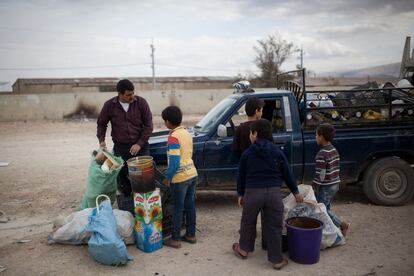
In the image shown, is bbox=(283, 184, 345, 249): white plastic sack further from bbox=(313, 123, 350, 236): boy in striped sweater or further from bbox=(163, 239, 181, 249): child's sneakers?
bbox=(163, 239, 181, 249): child's sneakers

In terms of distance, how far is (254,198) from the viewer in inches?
155

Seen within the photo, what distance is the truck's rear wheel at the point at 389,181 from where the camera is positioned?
19.3 ft

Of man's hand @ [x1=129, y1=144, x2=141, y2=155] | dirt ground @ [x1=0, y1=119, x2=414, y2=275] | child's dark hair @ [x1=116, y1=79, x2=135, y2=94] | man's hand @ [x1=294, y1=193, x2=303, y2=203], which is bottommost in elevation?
dirt ground @ [x1=0, y1=119, x2=414, y2=275]

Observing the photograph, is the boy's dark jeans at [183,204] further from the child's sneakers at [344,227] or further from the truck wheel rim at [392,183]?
the truck wheel rim at [392,183]

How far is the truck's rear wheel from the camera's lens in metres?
5.87

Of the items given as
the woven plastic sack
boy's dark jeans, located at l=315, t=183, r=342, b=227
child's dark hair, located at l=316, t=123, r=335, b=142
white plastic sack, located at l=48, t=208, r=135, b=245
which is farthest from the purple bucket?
the woven plastic sack

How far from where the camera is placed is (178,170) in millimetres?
4441

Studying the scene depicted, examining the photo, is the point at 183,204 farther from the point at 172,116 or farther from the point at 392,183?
the point at 392,183

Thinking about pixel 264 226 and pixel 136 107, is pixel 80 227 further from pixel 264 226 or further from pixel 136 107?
pixel 264 226

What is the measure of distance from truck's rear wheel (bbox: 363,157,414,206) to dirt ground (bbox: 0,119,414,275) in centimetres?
18

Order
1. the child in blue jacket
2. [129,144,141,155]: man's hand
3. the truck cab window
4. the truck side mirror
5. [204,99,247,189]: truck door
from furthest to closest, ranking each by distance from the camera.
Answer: the truck cab window
[204,99,247,189]: truck door
the truck side mirror
[129,144,141,155]: man's hand
the child in blue jacket

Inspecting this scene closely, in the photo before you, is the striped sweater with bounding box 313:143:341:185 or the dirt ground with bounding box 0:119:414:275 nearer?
the dirt ground with bounding box 0:119:414:275

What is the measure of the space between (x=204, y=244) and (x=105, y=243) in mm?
1328

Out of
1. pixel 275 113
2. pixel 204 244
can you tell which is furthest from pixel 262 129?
pixel 275 113
